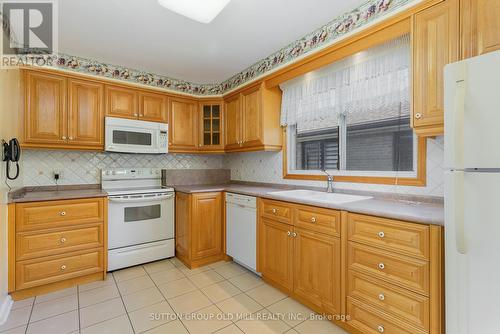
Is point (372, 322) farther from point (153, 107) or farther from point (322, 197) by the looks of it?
point (153, 107)

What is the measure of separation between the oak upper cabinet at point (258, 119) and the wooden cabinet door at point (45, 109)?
6.35 feet

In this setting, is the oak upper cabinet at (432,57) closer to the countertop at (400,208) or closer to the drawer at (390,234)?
the countertop at (400,208)

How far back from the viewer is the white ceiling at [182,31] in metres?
1.89

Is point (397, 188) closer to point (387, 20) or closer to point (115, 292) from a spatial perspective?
point (387, 20)

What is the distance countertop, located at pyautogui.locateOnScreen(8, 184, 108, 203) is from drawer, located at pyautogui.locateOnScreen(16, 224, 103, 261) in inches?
11.9

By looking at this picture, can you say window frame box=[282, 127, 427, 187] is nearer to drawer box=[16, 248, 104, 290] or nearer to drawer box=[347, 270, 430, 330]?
drawer box=[347, 270, 430, 330]

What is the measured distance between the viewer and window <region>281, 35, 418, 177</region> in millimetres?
1892

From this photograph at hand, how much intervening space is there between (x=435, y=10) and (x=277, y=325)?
91.9 inches

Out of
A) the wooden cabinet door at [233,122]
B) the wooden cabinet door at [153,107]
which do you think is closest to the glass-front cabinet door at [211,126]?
the wooden cabinet door at [233,122]

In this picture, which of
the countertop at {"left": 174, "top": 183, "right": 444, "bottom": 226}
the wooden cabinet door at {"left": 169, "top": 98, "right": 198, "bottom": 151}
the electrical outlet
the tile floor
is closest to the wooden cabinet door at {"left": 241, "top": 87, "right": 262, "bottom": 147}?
the wooden cabinet door at {"left": 169, "top": 98, "right": 198, "bottom": 151}

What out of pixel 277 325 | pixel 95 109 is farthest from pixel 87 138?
pixel 277 325

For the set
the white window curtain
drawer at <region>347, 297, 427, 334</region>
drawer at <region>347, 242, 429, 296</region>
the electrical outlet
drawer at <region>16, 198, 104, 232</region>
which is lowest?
drawer at <region>347, 297, 427, 334</region>

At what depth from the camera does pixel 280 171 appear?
2.98 meters

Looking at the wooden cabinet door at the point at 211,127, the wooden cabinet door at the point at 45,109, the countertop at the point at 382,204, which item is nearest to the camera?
the countertop at the point at 382,204
